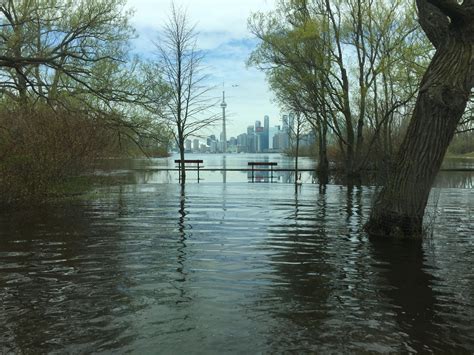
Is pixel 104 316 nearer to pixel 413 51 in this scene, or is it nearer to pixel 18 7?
pixel 18 7

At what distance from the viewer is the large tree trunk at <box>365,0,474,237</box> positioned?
30.5 ft

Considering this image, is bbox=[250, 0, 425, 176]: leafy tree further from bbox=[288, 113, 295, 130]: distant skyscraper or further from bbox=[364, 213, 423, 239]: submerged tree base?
bbox=[364, 213, 423, 239]: submerged tree base

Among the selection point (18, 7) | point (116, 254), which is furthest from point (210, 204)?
point (18, 7)

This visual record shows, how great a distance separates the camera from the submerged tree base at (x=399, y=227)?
10172 mm

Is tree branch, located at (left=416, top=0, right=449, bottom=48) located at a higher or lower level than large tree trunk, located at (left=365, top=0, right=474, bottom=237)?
higher

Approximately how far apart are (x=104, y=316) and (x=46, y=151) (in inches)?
472

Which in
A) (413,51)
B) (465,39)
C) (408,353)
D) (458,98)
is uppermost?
(413,51)

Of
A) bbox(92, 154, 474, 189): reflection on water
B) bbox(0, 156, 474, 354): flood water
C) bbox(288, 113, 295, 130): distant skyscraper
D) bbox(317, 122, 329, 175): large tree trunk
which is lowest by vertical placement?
bbox(0, 156, 474, 354): flood water

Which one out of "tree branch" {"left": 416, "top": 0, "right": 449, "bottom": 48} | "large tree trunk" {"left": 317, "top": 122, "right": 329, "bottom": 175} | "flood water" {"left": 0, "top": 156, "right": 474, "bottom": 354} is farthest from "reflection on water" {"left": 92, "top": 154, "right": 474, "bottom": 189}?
"flood water" {"left": 0, "top": 156, "right": 474, "bottom": 354}

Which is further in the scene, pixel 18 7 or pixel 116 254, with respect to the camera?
pixel 18 7

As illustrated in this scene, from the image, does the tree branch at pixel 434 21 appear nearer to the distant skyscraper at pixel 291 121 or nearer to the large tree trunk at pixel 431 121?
the large tree trunk at pixel 431 121

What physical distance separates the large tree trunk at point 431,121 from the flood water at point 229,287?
725mm

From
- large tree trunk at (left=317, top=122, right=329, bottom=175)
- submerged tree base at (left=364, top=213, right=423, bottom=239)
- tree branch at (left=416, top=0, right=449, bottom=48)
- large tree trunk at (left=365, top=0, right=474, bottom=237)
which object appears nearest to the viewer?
large tree trunk at (left=365, top=0, right=474, bottom=237)

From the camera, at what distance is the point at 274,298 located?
6.04m
